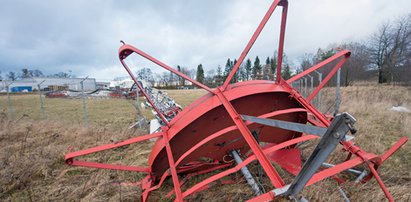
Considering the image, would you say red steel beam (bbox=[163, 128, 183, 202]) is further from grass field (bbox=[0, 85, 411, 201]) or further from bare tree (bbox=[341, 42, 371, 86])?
bare tree (bbox=[341, 42, 371, 86])

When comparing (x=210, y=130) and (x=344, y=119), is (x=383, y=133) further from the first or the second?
(x=344, y=119)

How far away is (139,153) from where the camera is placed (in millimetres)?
3734

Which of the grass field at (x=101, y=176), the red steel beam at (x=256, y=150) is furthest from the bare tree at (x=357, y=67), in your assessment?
the red steel beam at (x=256, y=150)

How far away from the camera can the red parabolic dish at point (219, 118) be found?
1.61 metres

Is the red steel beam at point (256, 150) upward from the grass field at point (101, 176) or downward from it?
upward

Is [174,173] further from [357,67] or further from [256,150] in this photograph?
[357,67]

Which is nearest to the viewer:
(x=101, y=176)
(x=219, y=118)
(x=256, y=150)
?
(x=256, y=150)

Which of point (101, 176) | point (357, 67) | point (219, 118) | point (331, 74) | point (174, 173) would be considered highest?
point (357, 67)

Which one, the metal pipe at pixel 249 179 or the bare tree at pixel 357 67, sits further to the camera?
the bare tree at pixel 357 67

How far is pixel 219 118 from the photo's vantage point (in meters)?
1.81

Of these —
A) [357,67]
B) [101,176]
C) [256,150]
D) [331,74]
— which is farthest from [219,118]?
[357,67]

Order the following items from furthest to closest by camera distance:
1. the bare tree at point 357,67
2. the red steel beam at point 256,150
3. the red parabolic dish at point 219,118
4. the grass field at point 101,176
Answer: the bare tree at point 357,67
the grass field at point 101,176
the red parabolic dish at point 219,118
the red steel beam at point 256,150

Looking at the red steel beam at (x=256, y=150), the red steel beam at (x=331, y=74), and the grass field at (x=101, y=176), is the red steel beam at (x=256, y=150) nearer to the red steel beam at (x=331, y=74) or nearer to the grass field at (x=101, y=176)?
the red steel beam at (x=331, y=74)

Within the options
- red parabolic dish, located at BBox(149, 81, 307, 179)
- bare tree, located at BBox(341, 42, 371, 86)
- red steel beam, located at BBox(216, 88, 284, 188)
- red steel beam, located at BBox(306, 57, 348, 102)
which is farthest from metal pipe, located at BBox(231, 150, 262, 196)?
bare tree, located at BBox(341, 42, 371, 86)
